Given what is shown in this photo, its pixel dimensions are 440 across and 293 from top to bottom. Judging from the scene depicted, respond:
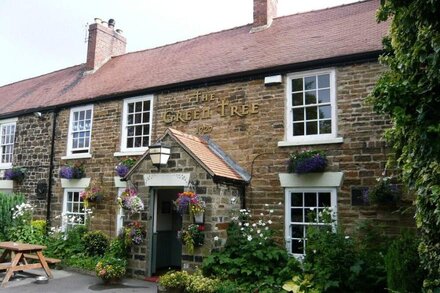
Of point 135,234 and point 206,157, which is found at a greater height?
point 206,157

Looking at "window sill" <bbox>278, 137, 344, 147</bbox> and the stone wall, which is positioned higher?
"window sill" <bbox>278, 137, 344, 147</bbox>

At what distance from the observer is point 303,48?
10.4m

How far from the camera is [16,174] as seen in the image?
46.5 feet

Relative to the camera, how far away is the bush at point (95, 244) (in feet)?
36.4

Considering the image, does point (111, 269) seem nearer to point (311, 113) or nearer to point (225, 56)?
point (311, 113)

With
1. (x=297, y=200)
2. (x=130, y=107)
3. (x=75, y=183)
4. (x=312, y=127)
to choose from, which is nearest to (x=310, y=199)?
(x=297, y=200)

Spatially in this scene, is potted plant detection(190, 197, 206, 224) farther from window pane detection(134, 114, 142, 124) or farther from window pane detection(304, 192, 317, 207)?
window pane detection(134, 114, 142, 124)

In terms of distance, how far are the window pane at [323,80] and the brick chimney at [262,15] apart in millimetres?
4275

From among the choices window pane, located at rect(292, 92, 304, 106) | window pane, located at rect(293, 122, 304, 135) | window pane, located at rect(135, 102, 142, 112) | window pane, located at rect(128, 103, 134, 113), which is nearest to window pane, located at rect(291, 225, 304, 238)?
window pane, located at rect(293, 122, 304, 135)

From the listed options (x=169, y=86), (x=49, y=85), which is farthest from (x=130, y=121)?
(x=49, y=85)

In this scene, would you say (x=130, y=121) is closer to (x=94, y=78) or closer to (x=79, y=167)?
(x=79, y=167)

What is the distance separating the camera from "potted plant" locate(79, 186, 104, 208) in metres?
11.6

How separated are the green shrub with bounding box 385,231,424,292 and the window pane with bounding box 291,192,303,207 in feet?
11.3

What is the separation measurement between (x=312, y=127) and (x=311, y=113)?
0.35 metres
